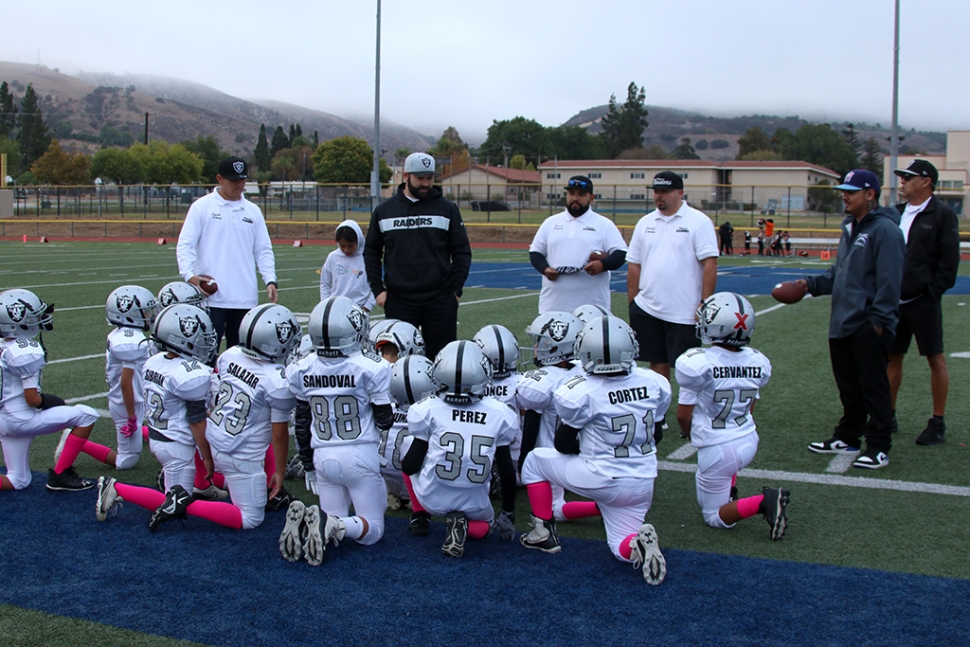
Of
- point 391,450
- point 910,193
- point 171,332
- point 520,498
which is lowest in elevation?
point 520,498

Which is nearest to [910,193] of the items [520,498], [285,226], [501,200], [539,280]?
[520,498]

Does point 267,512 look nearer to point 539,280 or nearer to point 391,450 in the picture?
point 391,450

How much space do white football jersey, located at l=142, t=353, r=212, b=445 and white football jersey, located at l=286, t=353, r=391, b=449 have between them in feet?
1.96

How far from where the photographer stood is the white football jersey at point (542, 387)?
4.46m

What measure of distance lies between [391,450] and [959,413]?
4754 mm

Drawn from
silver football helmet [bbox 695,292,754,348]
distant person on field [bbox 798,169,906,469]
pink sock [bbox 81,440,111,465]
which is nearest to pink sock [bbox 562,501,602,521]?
silver football helmet [bbox 695,292,754,348]

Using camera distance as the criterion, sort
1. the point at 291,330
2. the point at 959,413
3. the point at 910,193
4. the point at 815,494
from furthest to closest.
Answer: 1. the point at 959,413
2. the point at 910,193
3. the point at 815,494
4. the point at 291,330

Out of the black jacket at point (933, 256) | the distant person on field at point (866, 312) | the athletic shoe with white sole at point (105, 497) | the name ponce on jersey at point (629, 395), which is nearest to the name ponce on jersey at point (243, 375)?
the athletic shoe with white sole at point (105, 497)

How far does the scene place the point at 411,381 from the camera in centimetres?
467

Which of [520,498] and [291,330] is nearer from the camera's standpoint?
[291,330]

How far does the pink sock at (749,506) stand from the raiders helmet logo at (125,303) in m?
3.86

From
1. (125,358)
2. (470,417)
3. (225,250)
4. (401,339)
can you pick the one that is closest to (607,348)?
(470,417)

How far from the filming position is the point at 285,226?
38906mm

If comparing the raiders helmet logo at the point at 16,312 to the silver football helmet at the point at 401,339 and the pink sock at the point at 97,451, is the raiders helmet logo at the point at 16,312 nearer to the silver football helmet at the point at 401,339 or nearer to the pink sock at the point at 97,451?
the pink sock at the point at 97,451
